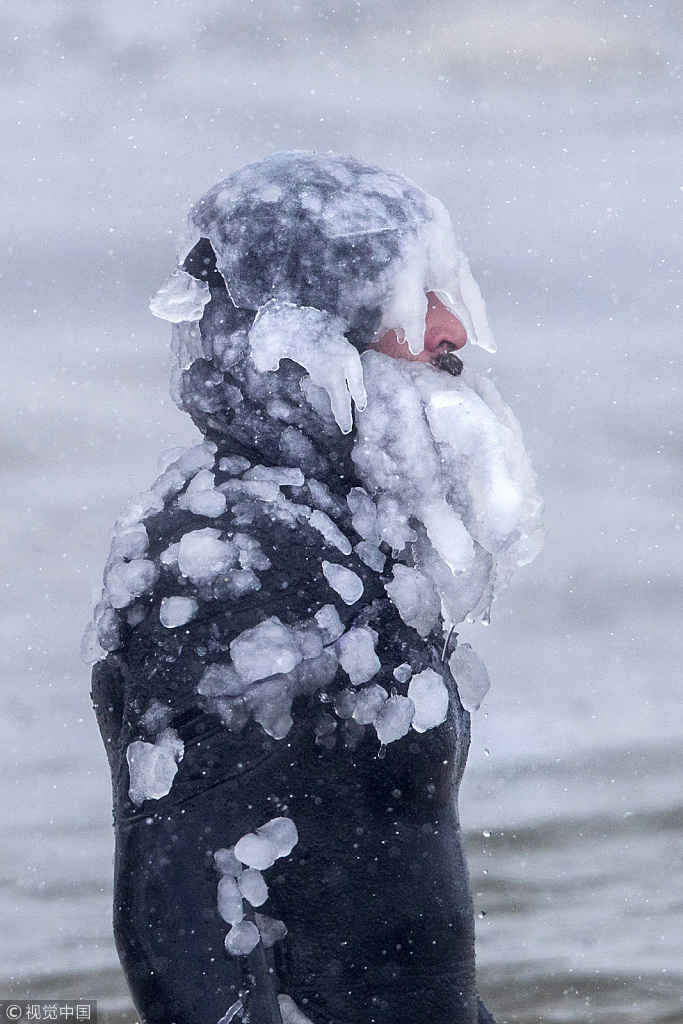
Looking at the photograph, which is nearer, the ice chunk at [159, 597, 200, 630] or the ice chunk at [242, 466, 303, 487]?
the ice chunk at [159, 597, 200, 630]

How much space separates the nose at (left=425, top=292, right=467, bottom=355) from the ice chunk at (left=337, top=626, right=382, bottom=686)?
1.23 feet

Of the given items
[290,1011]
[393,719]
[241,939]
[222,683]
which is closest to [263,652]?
[222,683]

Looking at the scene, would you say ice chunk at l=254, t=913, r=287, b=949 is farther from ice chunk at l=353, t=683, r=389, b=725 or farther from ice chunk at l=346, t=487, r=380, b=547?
ice chunk at l=346, t=487, r=380, b=547

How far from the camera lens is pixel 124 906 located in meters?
1.09

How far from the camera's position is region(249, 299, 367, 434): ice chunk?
3.96 ft

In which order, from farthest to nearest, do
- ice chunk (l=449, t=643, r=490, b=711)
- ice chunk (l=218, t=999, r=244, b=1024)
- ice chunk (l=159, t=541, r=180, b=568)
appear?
1. ice chunk (l=449, t=643, r=490, b=711)
2. ice chunk (l=159, t=541, r=180, b=568)
3. ice chunk (l=218, t=999, r=244, b=1024)

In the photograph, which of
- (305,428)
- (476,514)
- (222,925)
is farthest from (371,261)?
(222,925)

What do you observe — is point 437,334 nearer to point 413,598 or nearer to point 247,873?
point 413,598

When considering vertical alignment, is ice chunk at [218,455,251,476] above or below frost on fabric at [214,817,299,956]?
above

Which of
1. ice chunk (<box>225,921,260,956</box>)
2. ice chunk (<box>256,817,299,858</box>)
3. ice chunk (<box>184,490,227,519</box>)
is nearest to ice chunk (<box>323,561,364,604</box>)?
ice chunk (<box>184,490,227,519</box>)

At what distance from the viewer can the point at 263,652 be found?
111 centimetres

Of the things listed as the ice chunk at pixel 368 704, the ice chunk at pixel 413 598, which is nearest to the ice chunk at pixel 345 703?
the ice chunk at pixel 368 704

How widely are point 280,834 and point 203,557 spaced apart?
29 centimetres

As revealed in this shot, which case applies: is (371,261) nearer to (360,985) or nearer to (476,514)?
(476,514)
